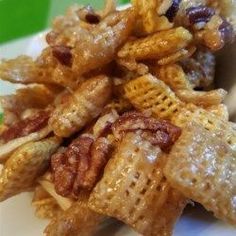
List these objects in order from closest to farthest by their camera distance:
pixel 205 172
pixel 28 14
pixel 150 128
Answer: pixel 205 172
pixel 150 128
pixel 28 14

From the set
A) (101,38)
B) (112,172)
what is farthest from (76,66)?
(112,172)

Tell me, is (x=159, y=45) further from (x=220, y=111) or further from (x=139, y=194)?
(x=139, y=194)

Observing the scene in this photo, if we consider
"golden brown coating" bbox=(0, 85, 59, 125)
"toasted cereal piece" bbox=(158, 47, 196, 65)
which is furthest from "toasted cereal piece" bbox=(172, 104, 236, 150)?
"golden brown coating" bbox=(0, 85, 59, 125)

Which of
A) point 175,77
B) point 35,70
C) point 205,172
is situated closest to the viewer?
point 205,172

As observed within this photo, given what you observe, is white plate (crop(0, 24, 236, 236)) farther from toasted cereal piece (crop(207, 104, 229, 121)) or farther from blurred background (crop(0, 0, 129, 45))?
blurred background (crop(0, 0, 129, 45))

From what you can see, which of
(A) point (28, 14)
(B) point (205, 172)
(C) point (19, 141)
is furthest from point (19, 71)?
(A) point (28, 14)
